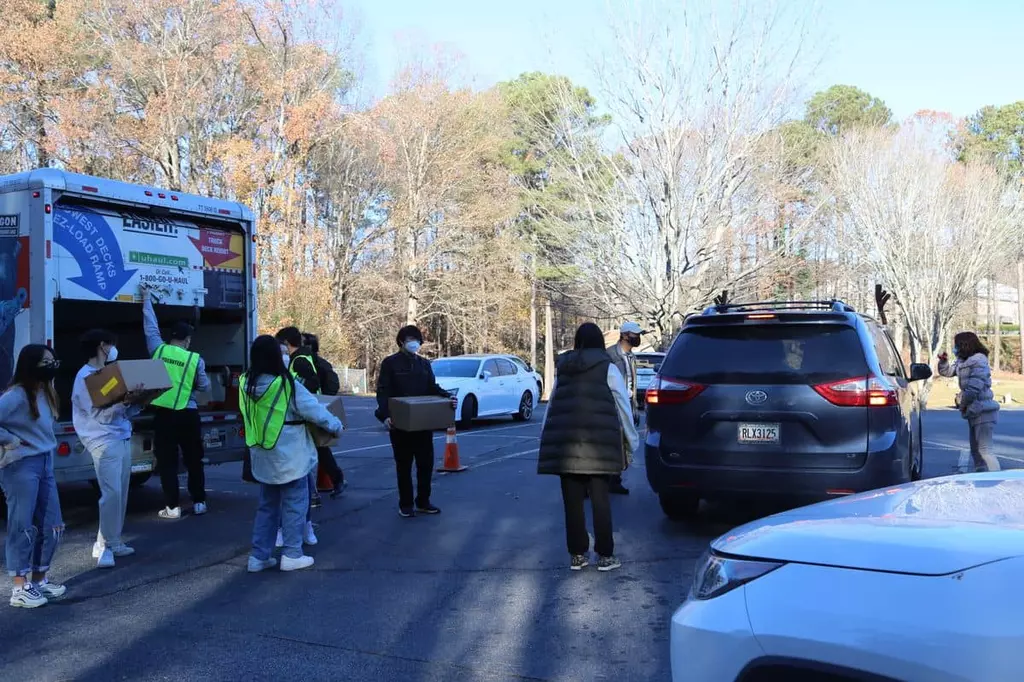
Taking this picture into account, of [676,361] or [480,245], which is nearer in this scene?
[676,361]

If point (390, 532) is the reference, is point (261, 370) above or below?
above

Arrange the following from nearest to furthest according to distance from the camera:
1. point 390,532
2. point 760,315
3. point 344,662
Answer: point 344,662 < point 760,315 < point 390,532

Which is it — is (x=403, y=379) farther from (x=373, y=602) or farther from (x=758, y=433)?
(x=758, y=433)

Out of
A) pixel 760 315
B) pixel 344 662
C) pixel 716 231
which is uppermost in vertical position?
pixel 716 231

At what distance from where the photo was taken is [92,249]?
834 cm

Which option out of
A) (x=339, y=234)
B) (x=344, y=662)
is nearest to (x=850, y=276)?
(x=339, y=234)

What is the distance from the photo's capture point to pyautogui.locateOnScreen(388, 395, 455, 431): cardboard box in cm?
810

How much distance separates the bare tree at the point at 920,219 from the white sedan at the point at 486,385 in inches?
682

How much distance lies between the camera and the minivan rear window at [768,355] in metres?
6.79

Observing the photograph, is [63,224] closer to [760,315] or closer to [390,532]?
[390,532]

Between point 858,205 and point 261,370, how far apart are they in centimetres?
2980

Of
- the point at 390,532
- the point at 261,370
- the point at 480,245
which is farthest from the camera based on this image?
the point at 480,245

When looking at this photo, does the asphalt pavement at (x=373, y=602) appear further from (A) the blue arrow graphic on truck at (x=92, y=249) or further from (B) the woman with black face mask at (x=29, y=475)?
(A) the blue arrow graphic on truck at (x=92, y=249)

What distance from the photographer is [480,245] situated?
40156 millimetres
